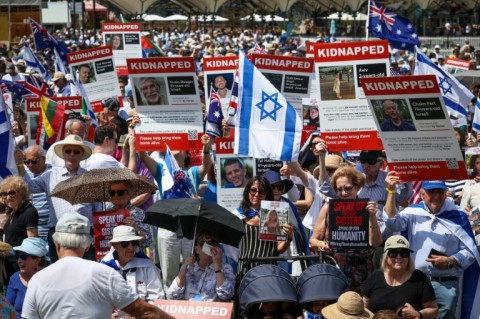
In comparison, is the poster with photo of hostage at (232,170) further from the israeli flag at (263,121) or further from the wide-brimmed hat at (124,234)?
the wide-brimmed hat at (124,234)

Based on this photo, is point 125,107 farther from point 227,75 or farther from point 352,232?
point 352,232

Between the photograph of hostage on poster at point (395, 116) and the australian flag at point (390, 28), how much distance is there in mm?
9358

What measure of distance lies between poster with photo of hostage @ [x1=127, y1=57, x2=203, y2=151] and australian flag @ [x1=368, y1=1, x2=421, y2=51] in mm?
7266

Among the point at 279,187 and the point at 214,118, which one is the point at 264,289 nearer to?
the point at 279,187

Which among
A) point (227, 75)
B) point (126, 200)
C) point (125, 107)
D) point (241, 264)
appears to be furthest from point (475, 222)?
point (125, 107)

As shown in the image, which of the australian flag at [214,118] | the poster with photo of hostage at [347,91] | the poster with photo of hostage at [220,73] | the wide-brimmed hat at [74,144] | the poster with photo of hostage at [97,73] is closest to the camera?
the wide-brimmed hat at [74,144]

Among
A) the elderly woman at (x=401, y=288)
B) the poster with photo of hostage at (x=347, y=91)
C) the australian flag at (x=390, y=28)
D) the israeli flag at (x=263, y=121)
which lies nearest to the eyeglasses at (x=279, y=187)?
the israeli flag at (x=263, y=121)

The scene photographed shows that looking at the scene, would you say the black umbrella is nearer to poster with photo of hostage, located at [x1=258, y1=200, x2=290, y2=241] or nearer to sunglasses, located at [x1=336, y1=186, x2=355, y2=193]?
poster with photo of hostage, located at [x1=258, y1=200, x2=290, y2=241]

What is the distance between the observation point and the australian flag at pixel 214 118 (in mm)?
11430

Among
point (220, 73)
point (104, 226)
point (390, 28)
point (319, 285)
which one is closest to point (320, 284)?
point (319, 285)

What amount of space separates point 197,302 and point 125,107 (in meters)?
Result: 8.90

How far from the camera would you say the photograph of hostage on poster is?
28.7 ft

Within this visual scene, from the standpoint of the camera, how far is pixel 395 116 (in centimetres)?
880

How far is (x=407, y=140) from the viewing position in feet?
28.7
